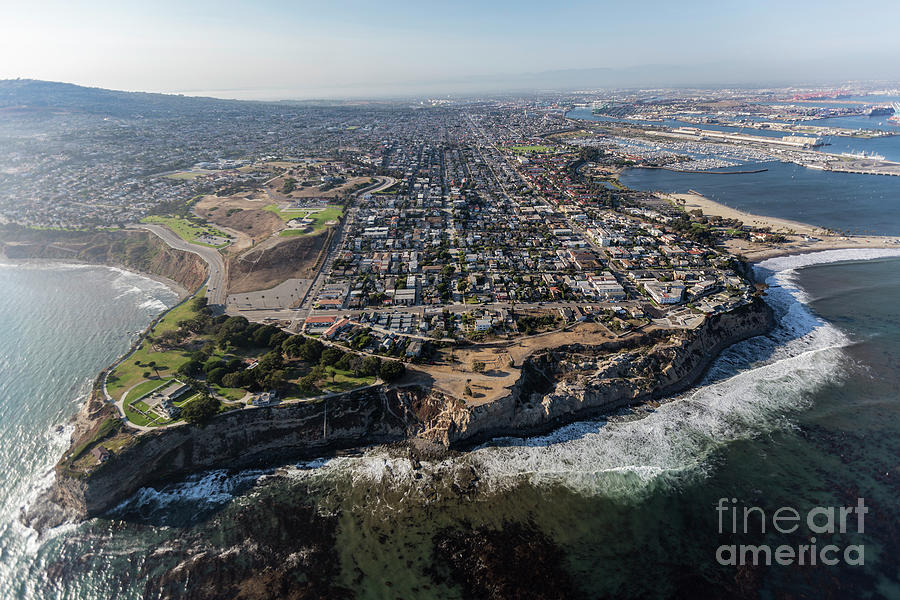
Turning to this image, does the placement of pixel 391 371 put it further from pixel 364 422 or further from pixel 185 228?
pixel 185 228


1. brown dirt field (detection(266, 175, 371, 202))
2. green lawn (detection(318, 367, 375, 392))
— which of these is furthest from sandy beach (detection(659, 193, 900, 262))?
brown dirt field (detection(266, 175, 371, 202))

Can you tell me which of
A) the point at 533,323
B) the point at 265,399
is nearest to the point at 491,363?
the point at 533,323

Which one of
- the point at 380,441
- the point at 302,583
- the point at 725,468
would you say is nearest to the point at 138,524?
the point at 302,583

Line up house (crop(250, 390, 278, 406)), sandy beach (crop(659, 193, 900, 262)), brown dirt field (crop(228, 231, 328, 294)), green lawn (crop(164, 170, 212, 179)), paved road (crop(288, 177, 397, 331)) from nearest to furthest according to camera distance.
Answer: house (crop(250, 390, 278, 406)), paved road (crop(288, 177, 397, 331)), brown dirt field (crop(228, 231, 328, 294)), sandy beach (crop(659, 193, 900, 262)), green lawn (crop(164, 170, 212, 179))

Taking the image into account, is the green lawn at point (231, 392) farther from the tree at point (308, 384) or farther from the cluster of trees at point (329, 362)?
the cluster of trees at point (329, 362)

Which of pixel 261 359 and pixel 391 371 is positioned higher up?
pixel 261 359

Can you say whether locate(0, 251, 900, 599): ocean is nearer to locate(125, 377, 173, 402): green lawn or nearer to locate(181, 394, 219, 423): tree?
locate(181, 394, 219, 423): tree
